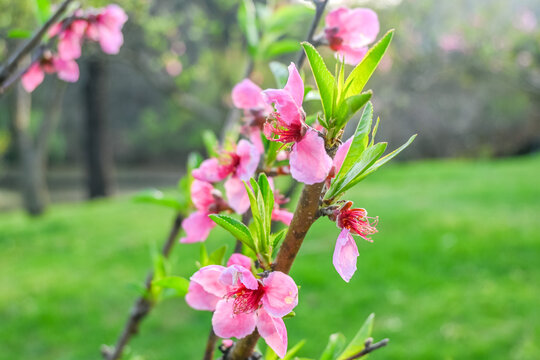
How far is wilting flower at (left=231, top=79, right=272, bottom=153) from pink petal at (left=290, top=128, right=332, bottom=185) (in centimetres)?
22

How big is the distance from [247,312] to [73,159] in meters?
21.7

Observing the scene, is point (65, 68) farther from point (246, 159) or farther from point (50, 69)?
point (246, 159)

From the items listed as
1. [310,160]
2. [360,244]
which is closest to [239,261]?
[310,160]

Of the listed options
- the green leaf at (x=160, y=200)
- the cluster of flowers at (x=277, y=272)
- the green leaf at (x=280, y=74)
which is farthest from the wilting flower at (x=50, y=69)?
the cluster of flowers at (x=277, y=272)

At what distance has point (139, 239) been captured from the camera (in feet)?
25.3

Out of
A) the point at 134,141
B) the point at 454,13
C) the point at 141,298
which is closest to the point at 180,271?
the point at 141,298

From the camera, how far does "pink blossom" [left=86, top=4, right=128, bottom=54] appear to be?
4.09 feet

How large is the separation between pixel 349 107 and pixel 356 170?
0.22 feet

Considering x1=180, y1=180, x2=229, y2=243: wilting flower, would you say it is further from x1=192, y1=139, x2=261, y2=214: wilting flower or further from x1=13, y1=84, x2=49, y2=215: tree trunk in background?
x1=13, y1=84, x2=49, y2=215: tree trunk in background

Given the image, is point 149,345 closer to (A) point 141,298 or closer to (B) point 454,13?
(A) point 141,298

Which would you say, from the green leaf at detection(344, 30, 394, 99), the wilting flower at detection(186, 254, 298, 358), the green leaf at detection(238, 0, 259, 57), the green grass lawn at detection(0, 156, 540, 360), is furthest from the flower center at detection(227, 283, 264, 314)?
the green grass lawn at detection(0, 156, 540, 360)

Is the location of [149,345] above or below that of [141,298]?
below

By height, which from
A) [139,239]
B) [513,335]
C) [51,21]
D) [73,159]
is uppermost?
[51,21]

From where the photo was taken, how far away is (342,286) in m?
5.64
